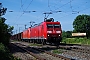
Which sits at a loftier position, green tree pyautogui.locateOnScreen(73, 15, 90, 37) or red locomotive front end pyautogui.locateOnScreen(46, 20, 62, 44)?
green tree pyautogui.locateOnScreen(73, 15, 90, 37)

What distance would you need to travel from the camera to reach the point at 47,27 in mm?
32375

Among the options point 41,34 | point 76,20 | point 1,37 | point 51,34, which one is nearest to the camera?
point 1,37

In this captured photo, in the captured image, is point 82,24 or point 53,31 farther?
point 82,24

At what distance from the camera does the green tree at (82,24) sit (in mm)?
100938

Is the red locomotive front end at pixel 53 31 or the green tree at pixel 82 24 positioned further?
the green tree at pixel 82 24

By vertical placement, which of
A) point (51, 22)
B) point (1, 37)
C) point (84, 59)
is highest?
point (51, 22)

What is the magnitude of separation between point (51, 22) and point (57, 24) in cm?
93

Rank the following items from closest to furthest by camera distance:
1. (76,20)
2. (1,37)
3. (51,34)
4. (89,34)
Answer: (1,37), (51,34), (89,34), (76,20)

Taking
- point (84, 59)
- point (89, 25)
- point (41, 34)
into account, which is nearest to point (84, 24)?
point (89, 25)

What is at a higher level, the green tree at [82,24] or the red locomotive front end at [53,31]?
the green tree at [82,24]

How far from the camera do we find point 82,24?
10306cm

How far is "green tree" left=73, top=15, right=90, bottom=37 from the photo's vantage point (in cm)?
10094

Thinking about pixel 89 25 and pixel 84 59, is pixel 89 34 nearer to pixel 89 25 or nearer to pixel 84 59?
pixel 89 25

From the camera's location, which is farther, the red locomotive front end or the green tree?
the green tree
